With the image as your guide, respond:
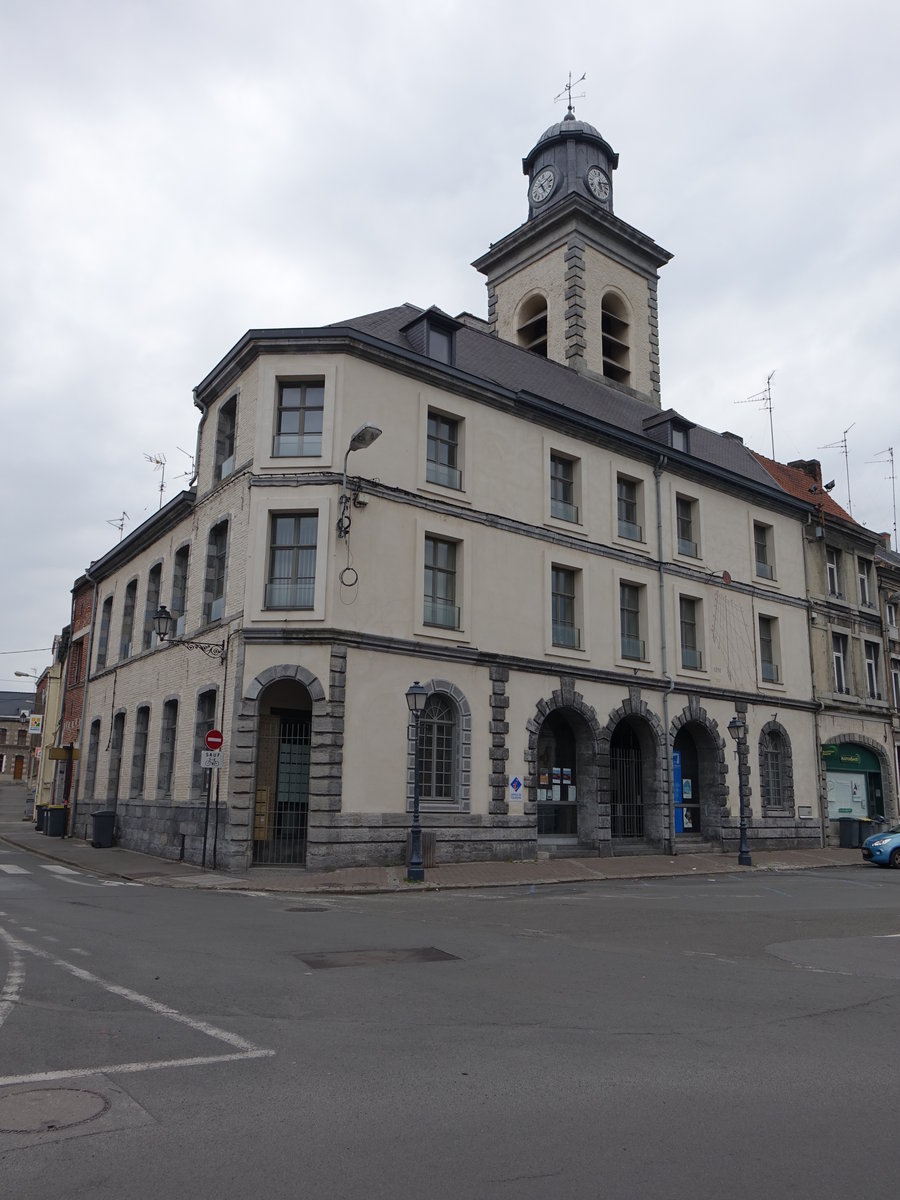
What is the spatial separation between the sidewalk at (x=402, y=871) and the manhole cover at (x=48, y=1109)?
1152 centimetres

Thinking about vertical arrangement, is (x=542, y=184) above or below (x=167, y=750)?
above

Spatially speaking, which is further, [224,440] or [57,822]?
[57,822]

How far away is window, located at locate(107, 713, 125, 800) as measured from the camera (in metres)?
29.1

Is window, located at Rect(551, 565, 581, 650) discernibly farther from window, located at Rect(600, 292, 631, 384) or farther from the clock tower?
window, located at Rect(600, 292, 631, 384)

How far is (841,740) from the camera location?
3247 centimetres

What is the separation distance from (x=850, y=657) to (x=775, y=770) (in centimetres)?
634

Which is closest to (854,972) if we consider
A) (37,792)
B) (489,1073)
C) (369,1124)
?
(489,1073)

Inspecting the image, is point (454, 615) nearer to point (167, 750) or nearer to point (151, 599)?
point (167, 750)

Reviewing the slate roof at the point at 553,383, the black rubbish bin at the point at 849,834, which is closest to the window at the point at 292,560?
the slate roof at the point at 553,383

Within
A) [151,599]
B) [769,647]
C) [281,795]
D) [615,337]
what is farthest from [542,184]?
[281,795]

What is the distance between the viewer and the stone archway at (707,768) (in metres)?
27.6

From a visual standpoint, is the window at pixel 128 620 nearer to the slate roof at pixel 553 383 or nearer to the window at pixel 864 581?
the slate roof at pixel 553 383

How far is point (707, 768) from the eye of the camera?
2817 centimetres

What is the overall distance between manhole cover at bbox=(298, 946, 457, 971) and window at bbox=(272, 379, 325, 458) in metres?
13.0
